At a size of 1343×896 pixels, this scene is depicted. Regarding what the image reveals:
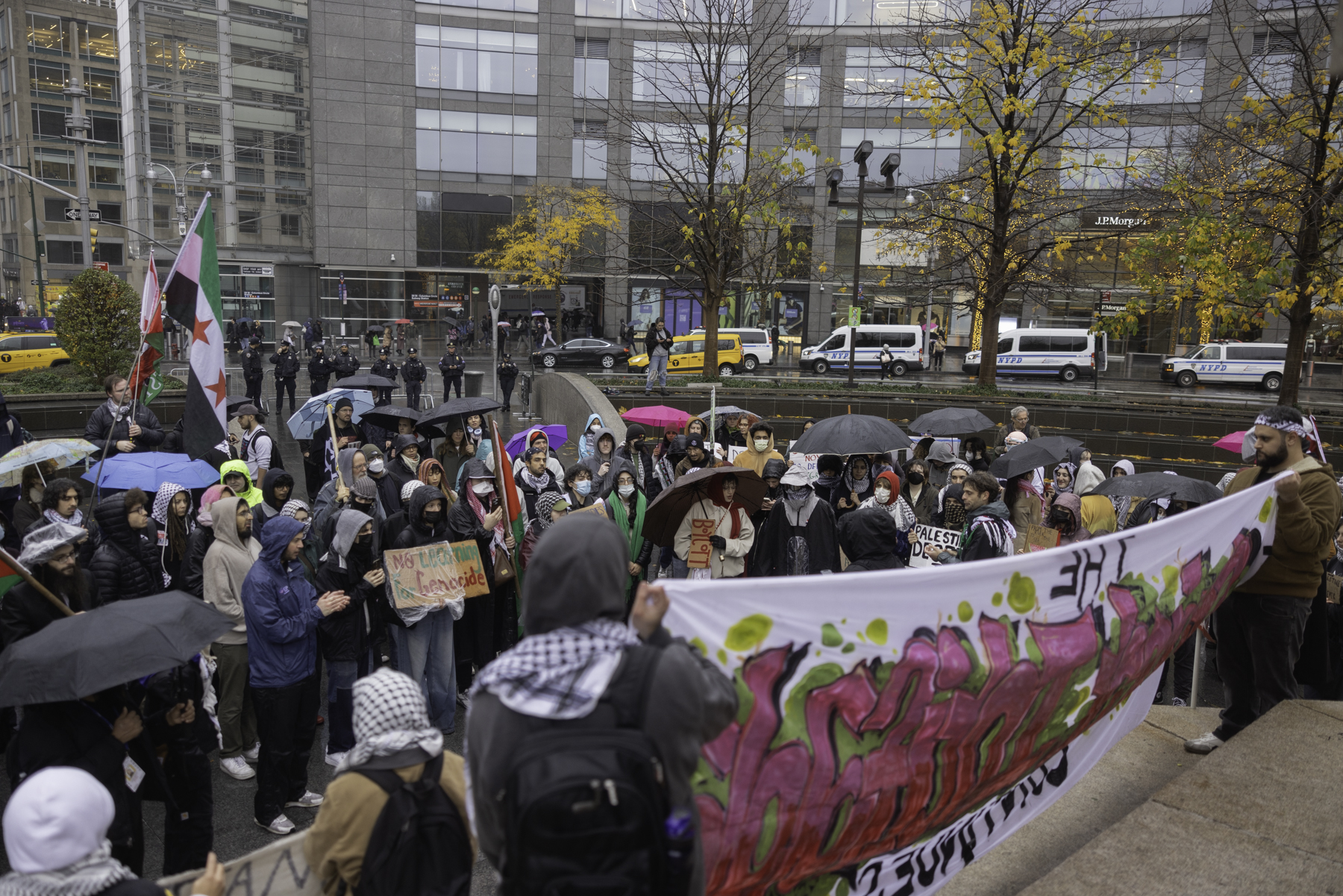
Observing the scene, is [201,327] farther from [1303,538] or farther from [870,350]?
[870,350]

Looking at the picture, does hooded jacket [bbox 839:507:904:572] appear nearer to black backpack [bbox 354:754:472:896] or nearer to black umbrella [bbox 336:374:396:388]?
black backpack [bbox 354:754:472:896]

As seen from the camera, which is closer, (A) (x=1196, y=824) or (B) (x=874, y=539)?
(A) (x=1196, y=824)

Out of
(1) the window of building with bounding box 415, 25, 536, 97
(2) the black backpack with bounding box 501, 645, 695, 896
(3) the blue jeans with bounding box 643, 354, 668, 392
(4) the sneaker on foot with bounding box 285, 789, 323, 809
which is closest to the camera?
(2) the black backpack with bounding box 501, 645, 695, 896

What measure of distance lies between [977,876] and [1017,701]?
83 cm

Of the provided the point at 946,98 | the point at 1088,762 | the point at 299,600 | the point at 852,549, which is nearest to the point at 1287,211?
the point at 946,98

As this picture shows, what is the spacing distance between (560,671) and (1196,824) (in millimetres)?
3056

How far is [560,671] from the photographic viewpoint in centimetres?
216

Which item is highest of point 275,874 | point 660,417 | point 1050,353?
point 1050,353

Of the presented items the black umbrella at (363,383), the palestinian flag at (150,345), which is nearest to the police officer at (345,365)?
the black umbrella at (363,383)

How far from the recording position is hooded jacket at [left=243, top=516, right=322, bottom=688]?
208 inches

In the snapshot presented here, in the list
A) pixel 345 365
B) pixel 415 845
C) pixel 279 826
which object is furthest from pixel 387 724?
pixel 345 365

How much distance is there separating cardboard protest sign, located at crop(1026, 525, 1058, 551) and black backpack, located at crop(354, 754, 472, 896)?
17.4 ft

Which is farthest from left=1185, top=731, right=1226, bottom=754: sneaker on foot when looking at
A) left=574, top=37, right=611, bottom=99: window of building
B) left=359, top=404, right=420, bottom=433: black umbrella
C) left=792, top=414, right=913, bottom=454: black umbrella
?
left=574, top=37, right=611, bottom=99: window of building

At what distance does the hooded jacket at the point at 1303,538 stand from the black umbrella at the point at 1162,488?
6.09 ft
